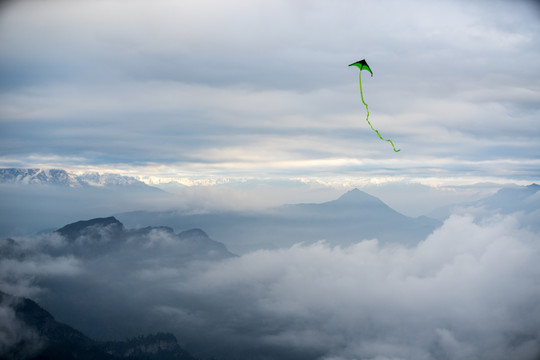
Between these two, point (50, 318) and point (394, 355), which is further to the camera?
point (394, 355)

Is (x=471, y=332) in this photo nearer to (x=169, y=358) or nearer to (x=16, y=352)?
(x=169, y=358)

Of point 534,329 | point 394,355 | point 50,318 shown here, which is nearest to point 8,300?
point 50,318

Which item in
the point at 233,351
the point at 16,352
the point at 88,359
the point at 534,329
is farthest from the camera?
the point at 233,351

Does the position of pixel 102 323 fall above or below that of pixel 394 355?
above

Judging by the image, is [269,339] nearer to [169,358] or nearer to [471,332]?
[169,358]

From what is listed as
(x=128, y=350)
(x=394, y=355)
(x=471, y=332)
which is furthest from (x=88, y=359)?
(x=471, y=332)

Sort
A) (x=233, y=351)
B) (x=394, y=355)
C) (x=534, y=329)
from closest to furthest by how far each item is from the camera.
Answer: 1. (x=534, y=329)
2. (x=233, y=351)
3. (x=394, y=355)

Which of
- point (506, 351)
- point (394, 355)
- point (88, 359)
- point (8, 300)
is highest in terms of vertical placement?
point (8, 300)
